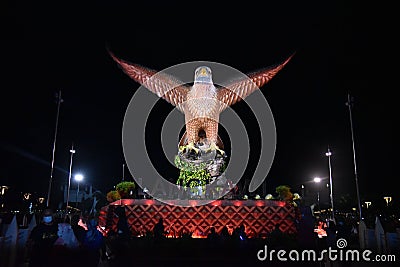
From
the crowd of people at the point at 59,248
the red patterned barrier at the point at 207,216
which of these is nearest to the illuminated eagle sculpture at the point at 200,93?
the red patterned barrier at the point at 207,216

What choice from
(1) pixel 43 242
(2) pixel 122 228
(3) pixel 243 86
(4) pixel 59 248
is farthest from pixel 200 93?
(1) pixel 43 242

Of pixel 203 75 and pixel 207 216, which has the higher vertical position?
pixel 203 75

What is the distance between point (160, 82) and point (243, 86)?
17.5ft

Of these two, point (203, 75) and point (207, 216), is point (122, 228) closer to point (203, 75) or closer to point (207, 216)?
point (207, 216)

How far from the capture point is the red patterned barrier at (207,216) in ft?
61.2

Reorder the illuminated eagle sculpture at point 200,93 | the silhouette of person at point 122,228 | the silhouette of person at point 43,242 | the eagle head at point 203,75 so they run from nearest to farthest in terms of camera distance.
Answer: the silhouette of person at point 43,242 < the silhouette of person at point 122,228 < the illuminated eagle sculpture at point 200,93 < the eagle head at point 203,75

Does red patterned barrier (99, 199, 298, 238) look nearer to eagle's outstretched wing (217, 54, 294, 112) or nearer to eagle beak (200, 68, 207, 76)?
eagle's outstretched wing (217, 54, 294, 112)

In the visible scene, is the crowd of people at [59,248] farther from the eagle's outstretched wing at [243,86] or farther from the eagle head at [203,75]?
the eagle's outstretched wing at [243,86]

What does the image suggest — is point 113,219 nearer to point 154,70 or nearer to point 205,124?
point 205,124

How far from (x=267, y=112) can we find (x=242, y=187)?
5.36 meters

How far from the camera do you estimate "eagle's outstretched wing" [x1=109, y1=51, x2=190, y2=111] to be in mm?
23203

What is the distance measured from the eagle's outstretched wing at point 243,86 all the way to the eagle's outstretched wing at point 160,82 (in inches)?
92.9

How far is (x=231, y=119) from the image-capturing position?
2539cm

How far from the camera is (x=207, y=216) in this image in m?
18.9
